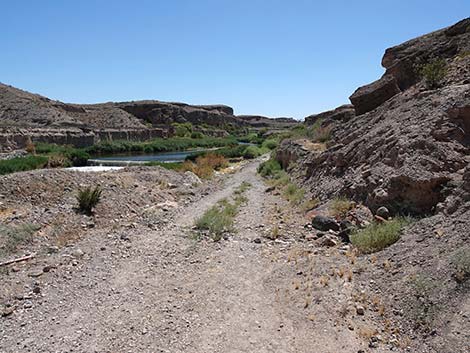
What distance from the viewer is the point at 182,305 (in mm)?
6090

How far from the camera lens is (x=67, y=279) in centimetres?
704

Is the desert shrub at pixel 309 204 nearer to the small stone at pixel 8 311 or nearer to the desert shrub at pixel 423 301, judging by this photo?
the desert shrub at pixel 423 301

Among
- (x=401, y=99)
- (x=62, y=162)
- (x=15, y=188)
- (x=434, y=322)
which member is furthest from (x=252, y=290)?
(x=62, y=162)

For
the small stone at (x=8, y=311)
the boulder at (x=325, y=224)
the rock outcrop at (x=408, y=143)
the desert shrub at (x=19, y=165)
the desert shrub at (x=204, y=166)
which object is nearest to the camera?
the small stone at (x=8, y=311)

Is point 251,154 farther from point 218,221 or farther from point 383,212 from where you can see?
point 383,212

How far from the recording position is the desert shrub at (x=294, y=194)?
12884 mm

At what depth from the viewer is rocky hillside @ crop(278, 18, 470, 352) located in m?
5.13

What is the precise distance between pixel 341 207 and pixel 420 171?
2.02 meters

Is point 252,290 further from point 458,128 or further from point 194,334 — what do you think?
point 458,128

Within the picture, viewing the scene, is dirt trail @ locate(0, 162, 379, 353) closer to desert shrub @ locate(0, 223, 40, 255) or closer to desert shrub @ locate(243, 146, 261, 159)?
desert shrub @ locate(0, 223, 40, 255)

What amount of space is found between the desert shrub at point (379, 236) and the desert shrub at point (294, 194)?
474 centimetres

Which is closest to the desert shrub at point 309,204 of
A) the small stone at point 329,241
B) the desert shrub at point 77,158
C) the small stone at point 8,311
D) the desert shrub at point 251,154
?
the small stone at point 329,241

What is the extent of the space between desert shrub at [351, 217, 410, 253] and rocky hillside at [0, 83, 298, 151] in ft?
108

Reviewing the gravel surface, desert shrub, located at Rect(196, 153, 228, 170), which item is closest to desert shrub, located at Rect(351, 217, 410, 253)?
the gravel surface
